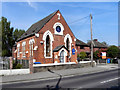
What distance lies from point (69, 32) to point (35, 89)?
1896 centimetres

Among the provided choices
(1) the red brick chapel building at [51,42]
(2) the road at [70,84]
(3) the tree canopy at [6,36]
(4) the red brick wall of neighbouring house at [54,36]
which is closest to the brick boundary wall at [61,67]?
(1) the red brick chapel building at [51,42]

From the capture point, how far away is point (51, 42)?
75.5 ft

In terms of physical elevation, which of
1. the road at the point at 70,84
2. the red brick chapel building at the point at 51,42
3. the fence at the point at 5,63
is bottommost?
the road at the point at 70,84

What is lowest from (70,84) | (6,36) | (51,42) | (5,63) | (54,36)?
(70,84)

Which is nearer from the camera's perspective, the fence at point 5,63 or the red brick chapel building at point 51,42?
the fence at point 5,63

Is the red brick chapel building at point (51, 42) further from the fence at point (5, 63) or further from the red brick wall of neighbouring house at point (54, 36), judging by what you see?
the fence at point (5, 63)

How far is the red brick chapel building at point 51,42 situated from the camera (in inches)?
845

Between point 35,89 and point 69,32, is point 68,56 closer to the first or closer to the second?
point 69,32

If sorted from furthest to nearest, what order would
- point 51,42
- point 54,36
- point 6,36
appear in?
point 6,36
point 54,36
point 51,42

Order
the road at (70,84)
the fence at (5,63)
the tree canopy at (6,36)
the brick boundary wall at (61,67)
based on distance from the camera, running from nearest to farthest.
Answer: the road at (70,84)
the fence at (5,63)
the brick boundary wall at (61,67)
the tree canopy at (6,36)

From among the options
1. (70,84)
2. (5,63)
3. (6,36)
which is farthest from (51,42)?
(6,36)

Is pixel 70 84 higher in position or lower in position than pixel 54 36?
lower

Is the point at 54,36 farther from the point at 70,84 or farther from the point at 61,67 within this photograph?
the point at 70,84

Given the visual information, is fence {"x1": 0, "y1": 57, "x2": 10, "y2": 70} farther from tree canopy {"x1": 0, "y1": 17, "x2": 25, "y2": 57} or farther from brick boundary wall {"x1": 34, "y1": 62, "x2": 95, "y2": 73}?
tree canopy {"x1": 0, "y1": 17, "x2": 25, "y2": 57}
